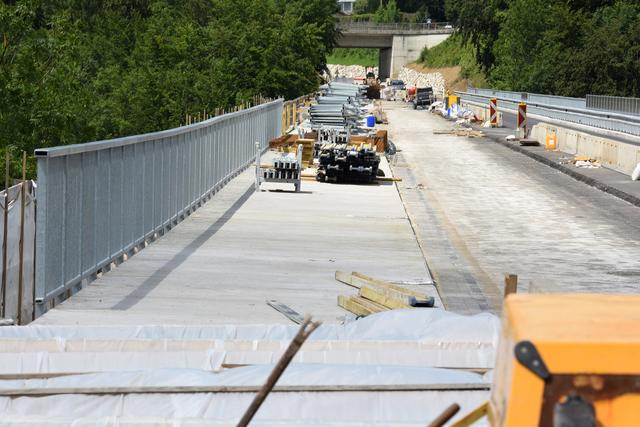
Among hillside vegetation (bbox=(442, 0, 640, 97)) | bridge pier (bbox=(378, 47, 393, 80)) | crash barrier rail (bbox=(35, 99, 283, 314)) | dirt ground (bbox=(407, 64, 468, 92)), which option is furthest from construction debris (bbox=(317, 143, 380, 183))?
bridge pier (bbox=(378, 47, 393, 80))

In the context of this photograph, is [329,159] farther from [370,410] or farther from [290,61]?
[290,61]

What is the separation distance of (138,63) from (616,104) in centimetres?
4972

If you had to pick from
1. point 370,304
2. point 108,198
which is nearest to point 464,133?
point 108,198

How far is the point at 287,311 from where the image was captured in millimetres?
12945

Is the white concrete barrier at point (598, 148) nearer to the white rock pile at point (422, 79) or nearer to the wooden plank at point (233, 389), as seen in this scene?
the wooden plank at point (233, 389)

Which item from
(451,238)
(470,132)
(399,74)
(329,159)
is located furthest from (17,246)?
(399,74)

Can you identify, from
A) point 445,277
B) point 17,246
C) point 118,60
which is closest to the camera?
point 17,246

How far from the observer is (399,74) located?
587 ft

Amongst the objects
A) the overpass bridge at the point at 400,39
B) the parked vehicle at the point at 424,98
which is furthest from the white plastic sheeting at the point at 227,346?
the overpass bridge at the point at 400,39

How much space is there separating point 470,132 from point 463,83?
104 metres

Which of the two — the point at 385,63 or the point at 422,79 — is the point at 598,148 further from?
the point at 385,63

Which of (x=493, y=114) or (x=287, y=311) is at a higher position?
(x=287, y=311)

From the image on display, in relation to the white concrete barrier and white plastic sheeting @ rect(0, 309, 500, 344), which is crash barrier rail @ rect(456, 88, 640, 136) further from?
white plastic sheeting @ rect(0, 309, 500, 344)

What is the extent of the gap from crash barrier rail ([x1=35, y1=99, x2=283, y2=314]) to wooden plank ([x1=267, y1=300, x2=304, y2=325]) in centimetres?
207
